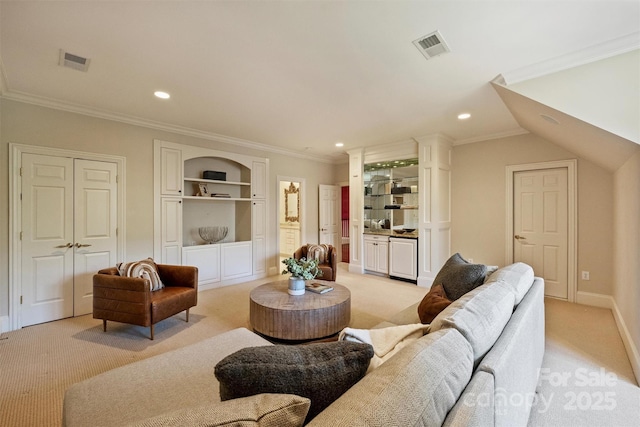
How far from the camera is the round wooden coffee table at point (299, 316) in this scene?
7.99ft

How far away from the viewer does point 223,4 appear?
170cm

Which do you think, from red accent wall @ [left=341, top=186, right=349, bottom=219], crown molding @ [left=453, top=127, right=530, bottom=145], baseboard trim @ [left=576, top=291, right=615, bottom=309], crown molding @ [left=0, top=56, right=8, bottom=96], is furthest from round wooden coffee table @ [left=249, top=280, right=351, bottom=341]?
red accent wall @ [left=341, top=186, right=349, bottom=219]

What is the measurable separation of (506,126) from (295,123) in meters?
3.13

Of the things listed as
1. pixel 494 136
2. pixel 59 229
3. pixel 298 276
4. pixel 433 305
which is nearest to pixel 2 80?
pixel 59 229

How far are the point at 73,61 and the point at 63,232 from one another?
6.62ft

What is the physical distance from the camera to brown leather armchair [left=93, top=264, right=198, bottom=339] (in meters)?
2.64

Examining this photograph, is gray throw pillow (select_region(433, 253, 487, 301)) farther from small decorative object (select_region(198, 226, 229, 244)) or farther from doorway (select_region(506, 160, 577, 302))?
small decorative object (select_region(198, 226, 229, 244))

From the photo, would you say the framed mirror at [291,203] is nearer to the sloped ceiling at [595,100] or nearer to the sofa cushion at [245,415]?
the sloped ceiling at [595,100]

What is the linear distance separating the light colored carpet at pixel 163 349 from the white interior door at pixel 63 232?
286 mm

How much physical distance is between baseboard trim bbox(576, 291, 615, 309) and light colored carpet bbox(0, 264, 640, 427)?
0.23 meters

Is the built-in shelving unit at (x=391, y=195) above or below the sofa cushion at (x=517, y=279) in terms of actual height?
above

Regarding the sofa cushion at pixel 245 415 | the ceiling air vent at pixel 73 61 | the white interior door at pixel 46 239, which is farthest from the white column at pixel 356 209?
the sofa cushion at pixel 245 415

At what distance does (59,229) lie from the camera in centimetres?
322

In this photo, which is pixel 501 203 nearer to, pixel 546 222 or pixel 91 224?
pixel 546 222
